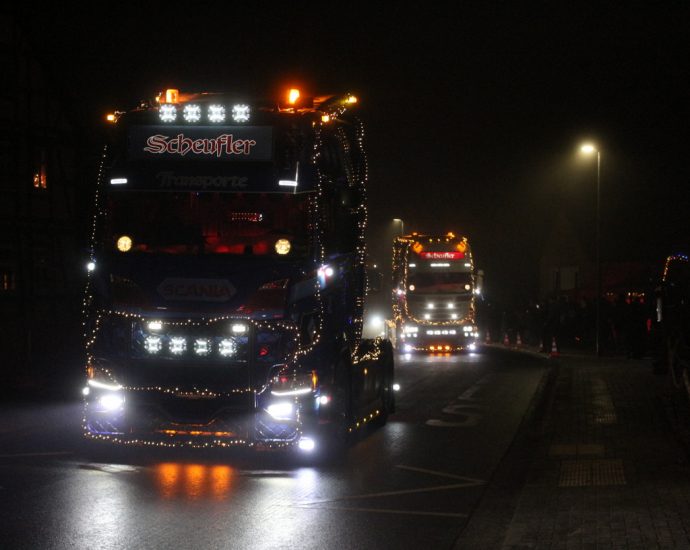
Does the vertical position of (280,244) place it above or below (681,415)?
above

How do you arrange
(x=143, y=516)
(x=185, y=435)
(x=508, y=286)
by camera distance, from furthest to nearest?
1. (x=508, y=286)
2. (x=185, y=435)
3. (x=143, y=516)

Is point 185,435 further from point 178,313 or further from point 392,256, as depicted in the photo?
point 392,256

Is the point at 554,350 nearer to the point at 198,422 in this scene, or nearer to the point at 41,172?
the point at 41,172

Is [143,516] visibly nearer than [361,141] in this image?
Yes

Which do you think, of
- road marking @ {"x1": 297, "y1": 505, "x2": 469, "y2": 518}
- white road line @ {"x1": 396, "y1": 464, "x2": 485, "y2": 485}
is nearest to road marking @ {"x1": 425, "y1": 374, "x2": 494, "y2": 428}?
white road line @ {"x1": 396, "y1": 464, "x2": 485, "y2": 485}

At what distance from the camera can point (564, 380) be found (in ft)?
78.3

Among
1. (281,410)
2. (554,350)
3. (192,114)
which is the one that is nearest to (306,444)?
(281,410)

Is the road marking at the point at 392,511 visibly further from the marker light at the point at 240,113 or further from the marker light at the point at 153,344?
the marker light at the point at 240,113

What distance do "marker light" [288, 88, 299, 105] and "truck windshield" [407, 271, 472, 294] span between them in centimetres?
2412

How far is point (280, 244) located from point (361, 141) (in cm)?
344

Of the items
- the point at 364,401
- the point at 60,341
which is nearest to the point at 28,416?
the point at 364,401

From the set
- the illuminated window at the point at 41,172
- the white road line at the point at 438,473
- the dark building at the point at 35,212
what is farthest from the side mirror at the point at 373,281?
the illuminated window at the point at 41,172

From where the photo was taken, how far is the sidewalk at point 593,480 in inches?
326

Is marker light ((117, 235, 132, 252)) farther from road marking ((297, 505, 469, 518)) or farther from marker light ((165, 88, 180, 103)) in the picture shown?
road marking ((297, 505, 469, 518))
